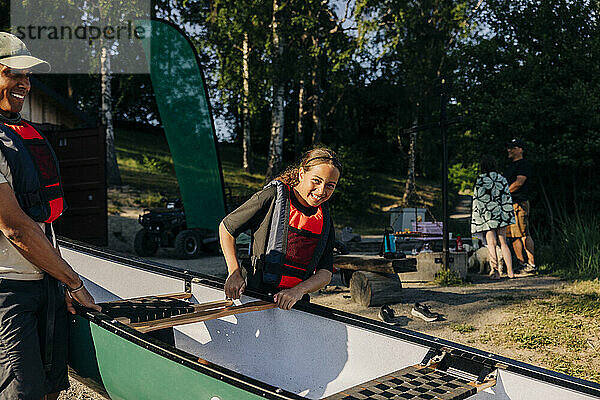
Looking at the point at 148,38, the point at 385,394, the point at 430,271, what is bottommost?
the point at 430,271

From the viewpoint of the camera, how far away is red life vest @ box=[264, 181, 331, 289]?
3164 millimetres

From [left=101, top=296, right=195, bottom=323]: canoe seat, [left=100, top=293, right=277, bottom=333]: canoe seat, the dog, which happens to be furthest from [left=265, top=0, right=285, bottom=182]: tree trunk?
[left=100, top=293, right=277, bottom=333]: canoe seat

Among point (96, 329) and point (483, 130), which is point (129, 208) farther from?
point (96, 329)

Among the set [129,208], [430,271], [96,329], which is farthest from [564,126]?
[129,208]

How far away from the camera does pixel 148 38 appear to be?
949 centimetres

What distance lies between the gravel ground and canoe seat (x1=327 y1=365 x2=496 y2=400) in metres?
2.49

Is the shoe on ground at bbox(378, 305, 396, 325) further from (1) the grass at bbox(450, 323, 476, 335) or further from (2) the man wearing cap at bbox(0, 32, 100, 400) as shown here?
(2) the man wearing cap at bbox(0, 32, 100, 400)

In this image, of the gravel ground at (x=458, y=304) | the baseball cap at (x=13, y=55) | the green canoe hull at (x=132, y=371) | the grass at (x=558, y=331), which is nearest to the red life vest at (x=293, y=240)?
the green canoe hull at (x=132, y=371)

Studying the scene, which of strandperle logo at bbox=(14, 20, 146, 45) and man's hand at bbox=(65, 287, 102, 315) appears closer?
man's hand at bbox=(65, 287, 102, 315)

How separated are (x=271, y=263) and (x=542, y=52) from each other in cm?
1078

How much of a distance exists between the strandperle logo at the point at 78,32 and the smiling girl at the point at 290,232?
15655 mm

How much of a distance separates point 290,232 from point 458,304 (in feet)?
13.0

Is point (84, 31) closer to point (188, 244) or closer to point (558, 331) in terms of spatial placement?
point (188, 244)

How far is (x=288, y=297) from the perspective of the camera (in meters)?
3.15
